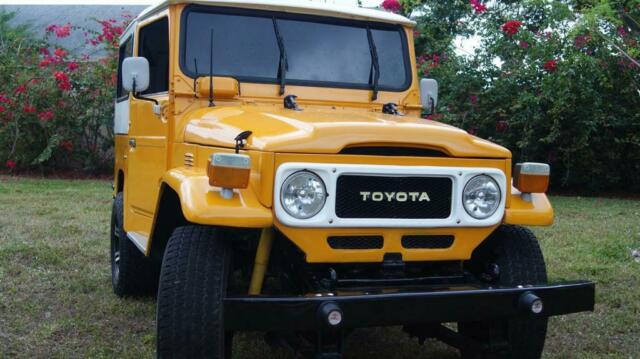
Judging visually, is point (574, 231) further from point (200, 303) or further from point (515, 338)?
point (200, 303)

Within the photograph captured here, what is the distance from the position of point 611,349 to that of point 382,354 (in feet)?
4.42

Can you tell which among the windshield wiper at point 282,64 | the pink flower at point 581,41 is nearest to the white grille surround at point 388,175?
the windshield wiper at point 282,64

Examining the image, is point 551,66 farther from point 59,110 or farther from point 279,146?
point 279,146

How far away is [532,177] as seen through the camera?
359cm

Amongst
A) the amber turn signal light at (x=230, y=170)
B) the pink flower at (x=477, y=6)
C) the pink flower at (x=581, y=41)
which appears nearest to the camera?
the amber turn signal light at (x=230, y=170)

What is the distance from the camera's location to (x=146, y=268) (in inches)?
208

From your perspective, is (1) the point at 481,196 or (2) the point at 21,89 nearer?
(1) the point at 481,196

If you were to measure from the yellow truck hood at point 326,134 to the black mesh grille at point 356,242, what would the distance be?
1.26 ft

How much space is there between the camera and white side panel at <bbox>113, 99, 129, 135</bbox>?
212 inches

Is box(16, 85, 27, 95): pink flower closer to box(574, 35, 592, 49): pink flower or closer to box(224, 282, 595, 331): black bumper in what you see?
box(574, 35, 592, 49): pink flower

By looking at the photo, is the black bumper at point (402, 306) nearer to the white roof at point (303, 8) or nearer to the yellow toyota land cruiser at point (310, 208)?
the yellow toyota land cruiser at point (310, 208)

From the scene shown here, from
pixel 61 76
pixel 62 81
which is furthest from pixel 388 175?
pixel 62 81

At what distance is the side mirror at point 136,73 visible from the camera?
4203 millimetres

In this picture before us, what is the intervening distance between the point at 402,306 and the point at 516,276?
0.84 meters
